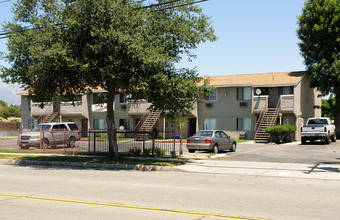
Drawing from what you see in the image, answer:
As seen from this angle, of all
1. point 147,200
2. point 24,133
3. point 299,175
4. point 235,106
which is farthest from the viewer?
point 235,106

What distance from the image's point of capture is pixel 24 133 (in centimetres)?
2480

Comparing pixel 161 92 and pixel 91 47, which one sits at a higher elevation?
pixel 91 47

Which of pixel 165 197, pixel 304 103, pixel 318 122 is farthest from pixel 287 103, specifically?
pixel 165 197

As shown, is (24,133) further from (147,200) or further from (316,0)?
(316,0)

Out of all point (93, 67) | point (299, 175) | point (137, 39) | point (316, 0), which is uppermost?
point (316, 0)

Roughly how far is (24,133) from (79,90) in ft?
31.4

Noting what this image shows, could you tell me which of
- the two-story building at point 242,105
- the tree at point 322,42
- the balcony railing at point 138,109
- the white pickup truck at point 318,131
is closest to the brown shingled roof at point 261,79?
the two-story building at point 242,105

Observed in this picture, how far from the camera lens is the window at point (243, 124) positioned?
37031 mm

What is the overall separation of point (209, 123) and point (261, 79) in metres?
7.12

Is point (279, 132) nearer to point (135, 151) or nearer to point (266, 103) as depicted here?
point (266, 103)

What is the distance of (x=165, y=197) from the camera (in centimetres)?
905

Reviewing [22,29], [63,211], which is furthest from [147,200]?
[22,29]

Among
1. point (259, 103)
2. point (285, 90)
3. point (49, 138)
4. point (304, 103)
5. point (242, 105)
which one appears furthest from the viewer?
point (304, 103)

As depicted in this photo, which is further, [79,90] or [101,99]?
[101,99]
